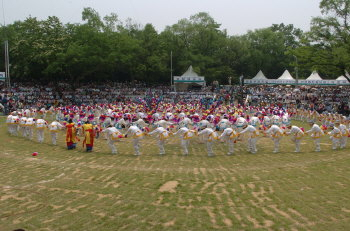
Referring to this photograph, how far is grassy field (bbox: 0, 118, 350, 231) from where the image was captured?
6.79 metres

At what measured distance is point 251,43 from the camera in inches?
2480

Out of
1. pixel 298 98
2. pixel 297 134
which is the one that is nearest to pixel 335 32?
pixel 298 98

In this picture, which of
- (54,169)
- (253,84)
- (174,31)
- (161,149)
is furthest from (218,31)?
(54,169)

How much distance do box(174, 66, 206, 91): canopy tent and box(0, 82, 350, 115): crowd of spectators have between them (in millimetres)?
1850

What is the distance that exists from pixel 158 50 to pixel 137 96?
1120cm

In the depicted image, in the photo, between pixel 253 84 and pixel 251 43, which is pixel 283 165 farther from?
pixel 251 43

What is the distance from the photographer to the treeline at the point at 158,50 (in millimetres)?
32500

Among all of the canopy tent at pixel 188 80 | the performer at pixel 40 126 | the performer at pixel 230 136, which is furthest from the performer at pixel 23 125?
the canopy tent at pixel 188 80

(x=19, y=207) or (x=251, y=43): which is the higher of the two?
(x=251, y=43)

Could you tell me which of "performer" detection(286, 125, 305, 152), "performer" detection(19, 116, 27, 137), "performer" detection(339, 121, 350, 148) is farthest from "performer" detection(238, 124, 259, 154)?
"performer" detection(19, 116, 27, 137)

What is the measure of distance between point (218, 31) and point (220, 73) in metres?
8.98

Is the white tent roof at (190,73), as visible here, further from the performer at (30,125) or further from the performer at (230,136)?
the performer at (230,136)

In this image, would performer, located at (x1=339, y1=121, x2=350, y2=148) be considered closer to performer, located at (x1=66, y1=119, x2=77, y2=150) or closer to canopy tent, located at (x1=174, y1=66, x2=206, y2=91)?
performer, located at (x1=66, y1=119, x2=77, y2=150)

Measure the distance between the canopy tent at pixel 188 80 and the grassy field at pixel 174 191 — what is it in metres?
29.7
